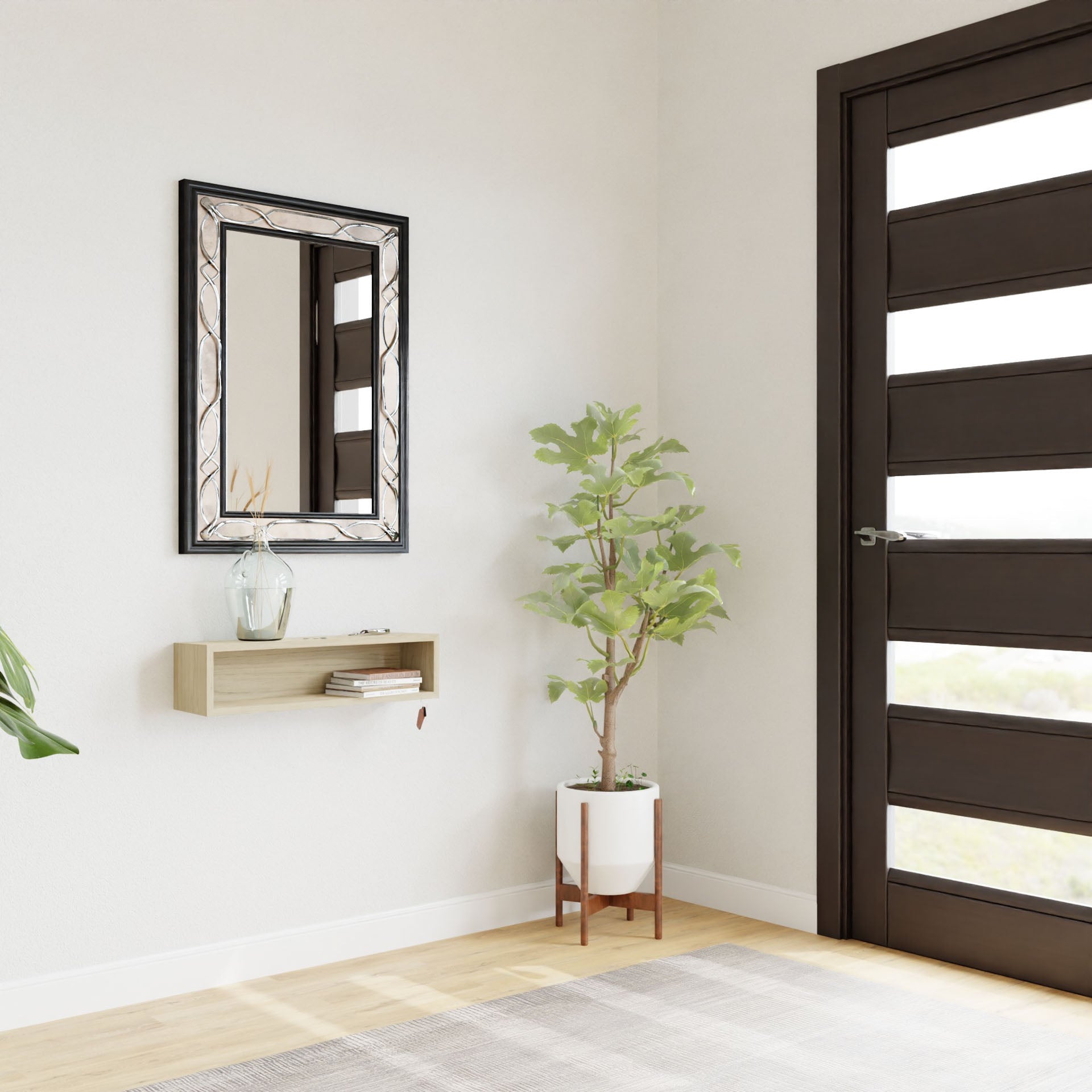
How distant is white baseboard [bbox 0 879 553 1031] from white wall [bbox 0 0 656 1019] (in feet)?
0.12

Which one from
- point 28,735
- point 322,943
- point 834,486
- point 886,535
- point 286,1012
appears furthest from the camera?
point 834,486

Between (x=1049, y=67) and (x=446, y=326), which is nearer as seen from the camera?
(x=1049, y=67)

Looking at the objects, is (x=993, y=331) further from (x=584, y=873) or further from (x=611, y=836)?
(x=584, y=873)

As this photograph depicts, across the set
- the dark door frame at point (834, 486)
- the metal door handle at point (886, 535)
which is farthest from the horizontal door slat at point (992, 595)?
the dark door frame at point (834, 486)

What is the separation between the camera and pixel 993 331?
3049mm

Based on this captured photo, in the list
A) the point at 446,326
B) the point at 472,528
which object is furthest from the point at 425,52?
the point at 472,528

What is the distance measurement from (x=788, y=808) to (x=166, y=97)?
251 centimetres

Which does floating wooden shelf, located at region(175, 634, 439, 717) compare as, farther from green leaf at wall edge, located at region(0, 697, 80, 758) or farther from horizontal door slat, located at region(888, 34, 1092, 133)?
horizontal door slat, located at region(888, 34, 1092, 133)

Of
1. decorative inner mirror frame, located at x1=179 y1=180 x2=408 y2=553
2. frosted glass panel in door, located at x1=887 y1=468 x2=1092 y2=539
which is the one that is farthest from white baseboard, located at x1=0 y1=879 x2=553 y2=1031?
frosted glass panel in door, located at x1=887 y1=468 x2=1092 y2=539

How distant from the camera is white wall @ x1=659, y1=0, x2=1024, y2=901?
3463 mm

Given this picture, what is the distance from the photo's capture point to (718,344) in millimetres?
3709

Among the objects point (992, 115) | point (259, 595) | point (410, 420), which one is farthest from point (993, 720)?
point (259, 595)

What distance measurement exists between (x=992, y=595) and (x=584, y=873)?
4.27ft

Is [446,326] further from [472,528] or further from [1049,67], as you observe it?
[1049,67]
